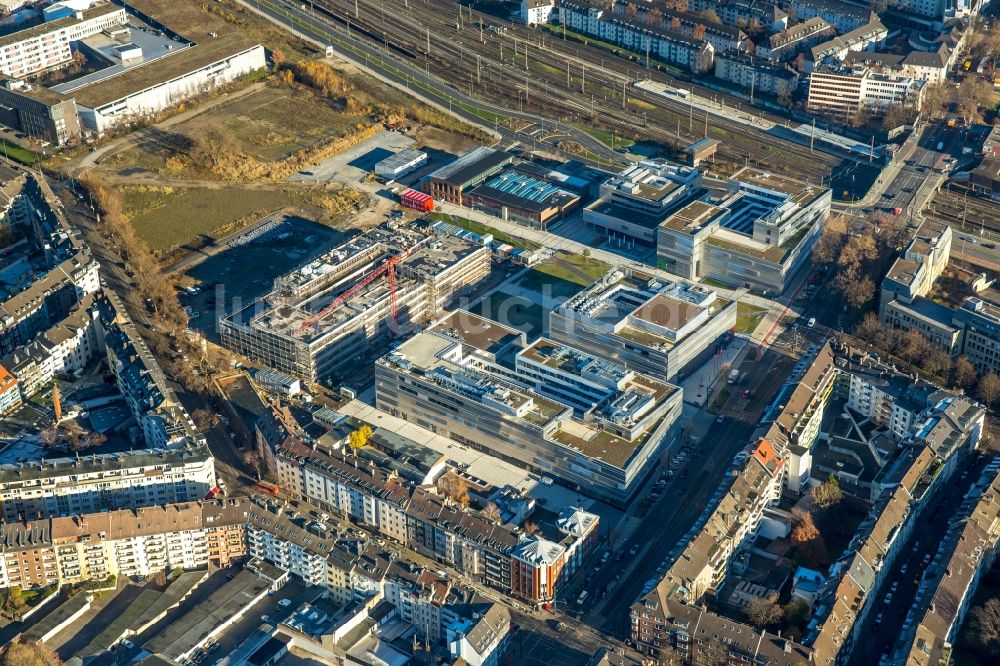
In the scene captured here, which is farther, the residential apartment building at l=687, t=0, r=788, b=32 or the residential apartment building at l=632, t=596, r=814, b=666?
the residential apartment building at l=687, t=0, r=788, b=32

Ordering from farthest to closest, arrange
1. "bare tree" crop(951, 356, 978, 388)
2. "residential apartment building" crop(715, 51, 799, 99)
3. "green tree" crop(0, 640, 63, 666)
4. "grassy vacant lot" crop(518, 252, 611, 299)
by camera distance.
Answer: "residential apartment building" crop(715, 51, 799, 99)
"grassy vacant lot" crop(518, 252, 611, 299)
"bare tree" crop(951, 356, 978, 388)
"green tree" crop(0, 640, 63, 666)

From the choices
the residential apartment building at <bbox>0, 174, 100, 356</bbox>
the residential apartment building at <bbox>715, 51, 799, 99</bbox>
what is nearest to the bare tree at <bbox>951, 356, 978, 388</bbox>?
the residential apartment building at <bbox>715, 51, 799, 99</bbox>

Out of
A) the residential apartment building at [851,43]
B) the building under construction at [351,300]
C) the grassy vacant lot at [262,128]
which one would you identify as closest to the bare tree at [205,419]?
the building under construction at [351,300]

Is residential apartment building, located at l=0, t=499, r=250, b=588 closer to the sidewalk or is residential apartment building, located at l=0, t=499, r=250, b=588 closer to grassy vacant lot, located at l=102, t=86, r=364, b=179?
the sidewalk

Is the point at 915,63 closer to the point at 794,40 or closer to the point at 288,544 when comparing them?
the point at 794,40

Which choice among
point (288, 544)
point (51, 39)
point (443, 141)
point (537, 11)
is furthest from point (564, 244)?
point (51, 39)

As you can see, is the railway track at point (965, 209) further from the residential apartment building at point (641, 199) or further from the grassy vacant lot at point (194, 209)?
the grassy vacant lot at point (194, 209)
